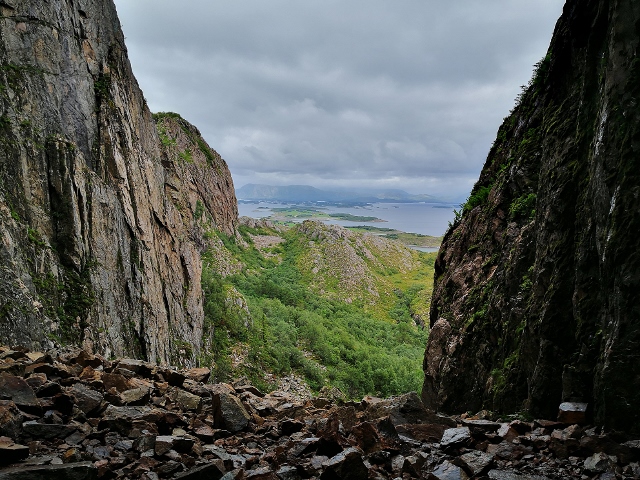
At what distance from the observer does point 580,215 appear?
268 inches

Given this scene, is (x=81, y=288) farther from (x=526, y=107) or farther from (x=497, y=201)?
(x=526, y=107)

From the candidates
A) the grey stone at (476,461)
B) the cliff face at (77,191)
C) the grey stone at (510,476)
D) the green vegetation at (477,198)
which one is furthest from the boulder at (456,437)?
the cliff face at (77,191)

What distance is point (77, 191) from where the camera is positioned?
48.7 feet

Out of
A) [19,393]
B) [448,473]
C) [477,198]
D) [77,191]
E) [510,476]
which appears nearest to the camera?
[510,476]

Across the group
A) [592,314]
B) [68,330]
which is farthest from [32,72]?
[592,314]

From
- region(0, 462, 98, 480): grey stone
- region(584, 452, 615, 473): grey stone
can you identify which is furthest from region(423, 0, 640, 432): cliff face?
region(0, 462, 98, 480): grey stone

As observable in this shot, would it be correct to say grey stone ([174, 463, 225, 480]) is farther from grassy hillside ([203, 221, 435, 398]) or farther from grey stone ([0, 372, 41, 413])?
grassy hillside ([203, 221, 435, 398])

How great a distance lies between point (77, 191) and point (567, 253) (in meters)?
15.8

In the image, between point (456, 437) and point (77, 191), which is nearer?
point (456, 437)

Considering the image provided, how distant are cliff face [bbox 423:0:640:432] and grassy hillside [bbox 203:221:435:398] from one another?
27552 millimetres

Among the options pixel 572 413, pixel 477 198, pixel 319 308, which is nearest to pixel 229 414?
pixel 572 413

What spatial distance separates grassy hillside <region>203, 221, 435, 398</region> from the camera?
137ft

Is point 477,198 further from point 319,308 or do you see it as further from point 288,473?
point 319,308

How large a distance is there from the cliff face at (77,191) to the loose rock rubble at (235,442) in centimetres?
493
